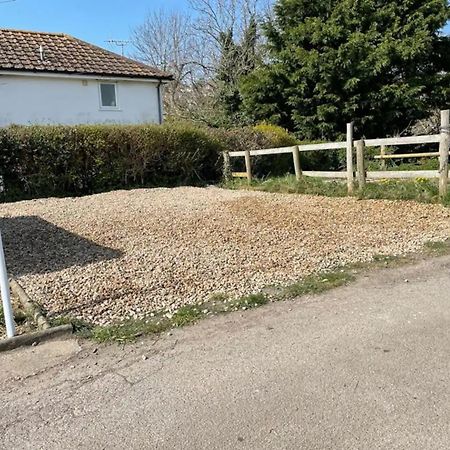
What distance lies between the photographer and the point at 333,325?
371 centimetres

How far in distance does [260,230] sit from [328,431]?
4.87 m

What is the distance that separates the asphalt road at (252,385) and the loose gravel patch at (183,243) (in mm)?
792

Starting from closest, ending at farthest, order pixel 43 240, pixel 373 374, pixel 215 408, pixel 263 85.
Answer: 1. pixel 215 408
2. pixel 373 374
3. pixel 43 240
4. pixel 263 85

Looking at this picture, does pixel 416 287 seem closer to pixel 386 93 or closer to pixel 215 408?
pixel 215 408

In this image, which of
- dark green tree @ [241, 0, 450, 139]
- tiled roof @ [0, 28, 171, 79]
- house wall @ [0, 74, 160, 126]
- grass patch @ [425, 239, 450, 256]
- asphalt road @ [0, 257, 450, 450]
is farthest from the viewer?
dark green tree @ [241, 0, 450, 139]

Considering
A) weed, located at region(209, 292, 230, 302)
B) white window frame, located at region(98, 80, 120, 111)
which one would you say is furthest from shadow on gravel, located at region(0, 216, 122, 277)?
white window frame, located at region(98, 80, 120, 111)

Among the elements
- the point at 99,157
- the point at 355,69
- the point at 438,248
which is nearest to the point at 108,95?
the point at 99,157

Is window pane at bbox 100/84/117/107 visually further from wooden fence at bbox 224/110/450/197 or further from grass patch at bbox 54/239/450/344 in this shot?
grass patch at bbox 54/239/450/344

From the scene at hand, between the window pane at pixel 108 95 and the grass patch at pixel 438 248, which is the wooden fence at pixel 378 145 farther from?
the window pane at pixel 108 95

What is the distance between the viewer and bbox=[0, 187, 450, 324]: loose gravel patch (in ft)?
15.4

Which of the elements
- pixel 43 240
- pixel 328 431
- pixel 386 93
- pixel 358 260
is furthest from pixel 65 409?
pixel 386 93

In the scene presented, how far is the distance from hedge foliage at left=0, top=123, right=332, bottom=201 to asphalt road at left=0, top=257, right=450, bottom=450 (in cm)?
874

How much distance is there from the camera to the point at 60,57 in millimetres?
17641

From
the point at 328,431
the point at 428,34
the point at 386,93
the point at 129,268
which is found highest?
the point at 428,34
